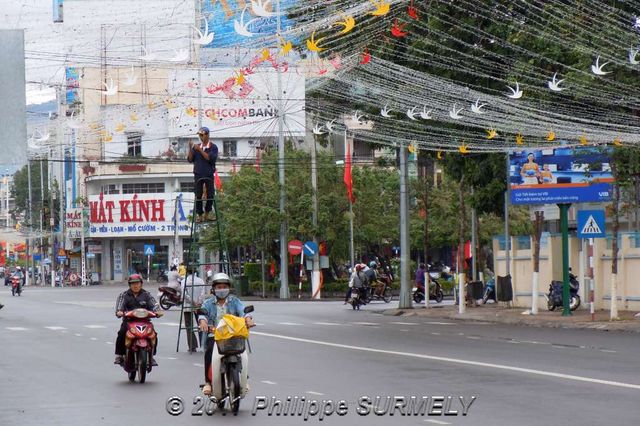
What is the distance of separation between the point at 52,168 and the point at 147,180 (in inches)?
1109

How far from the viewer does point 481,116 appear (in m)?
32.9

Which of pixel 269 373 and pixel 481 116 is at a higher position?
pixel 481 116

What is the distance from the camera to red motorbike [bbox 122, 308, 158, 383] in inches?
726

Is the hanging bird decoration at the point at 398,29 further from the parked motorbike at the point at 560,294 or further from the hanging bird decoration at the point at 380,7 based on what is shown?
the parked motorbike at the point at 560,294

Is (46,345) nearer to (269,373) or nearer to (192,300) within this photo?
(192,300)

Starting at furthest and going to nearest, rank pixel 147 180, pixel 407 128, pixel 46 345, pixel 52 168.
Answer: pixel 52 168, pixel 147 180, pixel 407 128, pixel 46 345

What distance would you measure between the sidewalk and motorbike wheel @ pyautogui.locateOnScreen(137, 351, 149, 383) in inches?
602

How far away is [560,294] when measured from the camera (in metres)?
38.2

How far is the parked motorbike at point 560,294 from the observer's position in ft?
125

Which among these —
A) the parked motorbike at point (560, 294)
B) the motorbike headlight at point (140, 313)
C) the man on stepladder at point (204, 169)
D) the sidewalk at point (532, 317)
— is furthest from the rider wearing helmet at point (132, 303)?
the parked motorbike at point (560, 294)

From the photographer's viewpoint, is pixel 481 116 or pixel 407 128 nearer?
pixel 481 116

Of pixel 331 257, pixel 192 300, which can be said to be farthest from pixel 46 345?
pixel 331 257

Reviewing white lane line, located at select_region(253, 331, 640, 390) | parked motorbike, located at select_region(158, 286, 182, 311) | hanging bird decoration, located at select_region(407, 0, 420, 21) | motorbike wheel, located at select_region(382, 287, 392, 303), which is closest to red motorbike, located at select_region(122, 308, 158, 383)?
white lane line, located at select_region(253, 331, 640, 390)

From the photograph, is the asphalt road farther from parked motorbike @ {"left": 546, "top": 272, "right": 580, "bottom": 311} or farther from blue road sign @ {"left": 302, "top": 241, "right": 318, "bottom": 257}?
blue road sign @ {"left": 302, "top": 241, "right": 318, "bottom": 257}
